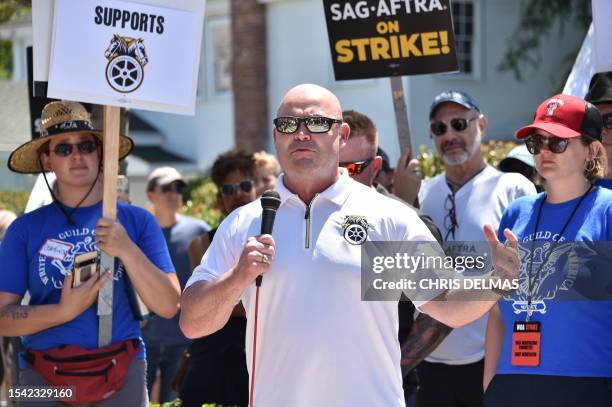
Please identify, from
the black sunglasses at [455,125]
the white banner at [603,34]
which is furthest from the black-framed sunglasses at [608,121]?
the black sunglasses at [455,125]

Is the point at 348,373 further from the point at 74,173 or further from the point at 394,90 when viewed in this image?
the point at 394,90

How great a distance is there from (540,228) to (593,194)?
277 mm

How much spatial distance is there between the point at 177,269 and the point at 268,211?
472 cm

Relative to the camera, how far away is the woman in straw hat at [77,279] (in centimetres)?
498

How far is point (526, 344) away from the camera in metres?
4.50

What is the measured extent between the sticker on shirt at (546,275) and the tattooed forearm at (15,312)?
7.41ft

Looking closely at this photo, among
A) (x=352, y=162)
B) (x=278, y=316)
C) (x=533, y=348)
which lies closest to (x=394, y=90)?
(x=352, y=162)

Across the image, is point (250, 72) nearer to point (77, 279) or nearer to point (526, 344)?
point (77, 279)

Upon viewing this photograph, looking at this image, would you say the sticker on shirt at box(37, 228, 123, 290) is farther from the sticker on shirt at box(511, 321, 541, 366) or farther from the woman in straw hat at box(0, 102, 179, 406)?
the sticker on shirt at box(511, 321, 541, 366)

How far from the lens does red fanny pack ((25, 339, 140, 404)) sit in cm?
497

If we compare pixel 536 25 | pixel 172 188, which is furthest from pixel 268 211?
pixel 536 25

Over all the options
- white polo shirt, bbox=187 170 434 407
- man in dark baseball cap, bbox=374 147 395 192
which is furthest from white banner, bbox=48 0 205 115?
white polo shirt, bbox=187 170 434 407

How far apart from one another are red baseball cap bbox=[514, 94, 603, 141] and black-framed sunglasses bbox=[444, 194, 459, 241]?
3.90ft

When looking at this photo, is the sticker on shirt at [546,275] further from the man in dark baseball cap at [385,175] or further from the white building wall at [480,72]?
the white building wall at [480,72]
